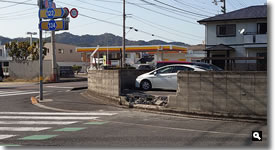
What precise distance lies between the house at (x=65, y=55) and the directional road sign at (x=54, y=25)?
4859cm

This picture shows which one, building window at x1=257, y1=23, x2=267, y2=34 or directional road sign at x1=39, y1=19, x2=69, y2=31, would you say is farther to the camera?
building window at x1=257, y1=23, x2=267, y2=34

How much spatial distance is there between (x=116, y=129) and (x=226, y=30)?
25006mm

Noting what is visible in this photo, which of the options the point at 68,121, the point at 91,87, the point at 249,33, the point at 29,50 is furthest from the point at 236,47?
the point at 29,50

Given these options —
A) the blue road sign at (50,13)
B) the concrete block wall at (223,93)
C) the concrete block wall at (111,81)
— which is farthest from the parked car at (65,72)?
the concrete block wall at (223,93)

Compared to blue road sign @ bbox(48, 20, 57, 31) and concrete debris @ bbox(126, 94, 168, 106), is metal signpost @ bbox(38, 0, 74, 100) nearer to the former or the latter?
blue road sign @ bbox(48, 20, 57, 31)

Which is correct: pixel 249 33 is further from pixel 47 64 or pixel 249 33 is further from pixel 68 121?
pixel 68 121

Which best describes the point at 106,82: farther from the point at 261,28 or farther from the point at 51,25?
the point at 261,28

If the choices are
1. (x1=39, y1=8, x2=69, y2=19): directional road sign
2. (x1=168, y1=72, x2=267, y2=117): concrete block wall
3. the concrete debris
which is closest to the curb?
(x1=168, y1=72, x2=267, y2=117): concrete block wall

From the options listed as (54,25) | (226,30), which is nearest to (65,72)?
(226,30)

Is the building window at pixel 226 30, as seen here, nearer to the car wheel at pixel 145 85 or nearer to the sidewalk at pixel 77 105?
the car wheel at pixel 145 85

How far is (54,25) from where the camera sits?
16234 millimetres

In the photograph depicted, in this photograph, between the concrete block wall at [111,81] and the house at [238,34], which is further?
the house at [238,34]

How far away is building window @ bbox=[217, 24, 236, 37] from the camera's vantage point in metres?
31.1

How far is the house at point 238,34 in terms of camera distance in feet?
96.9
